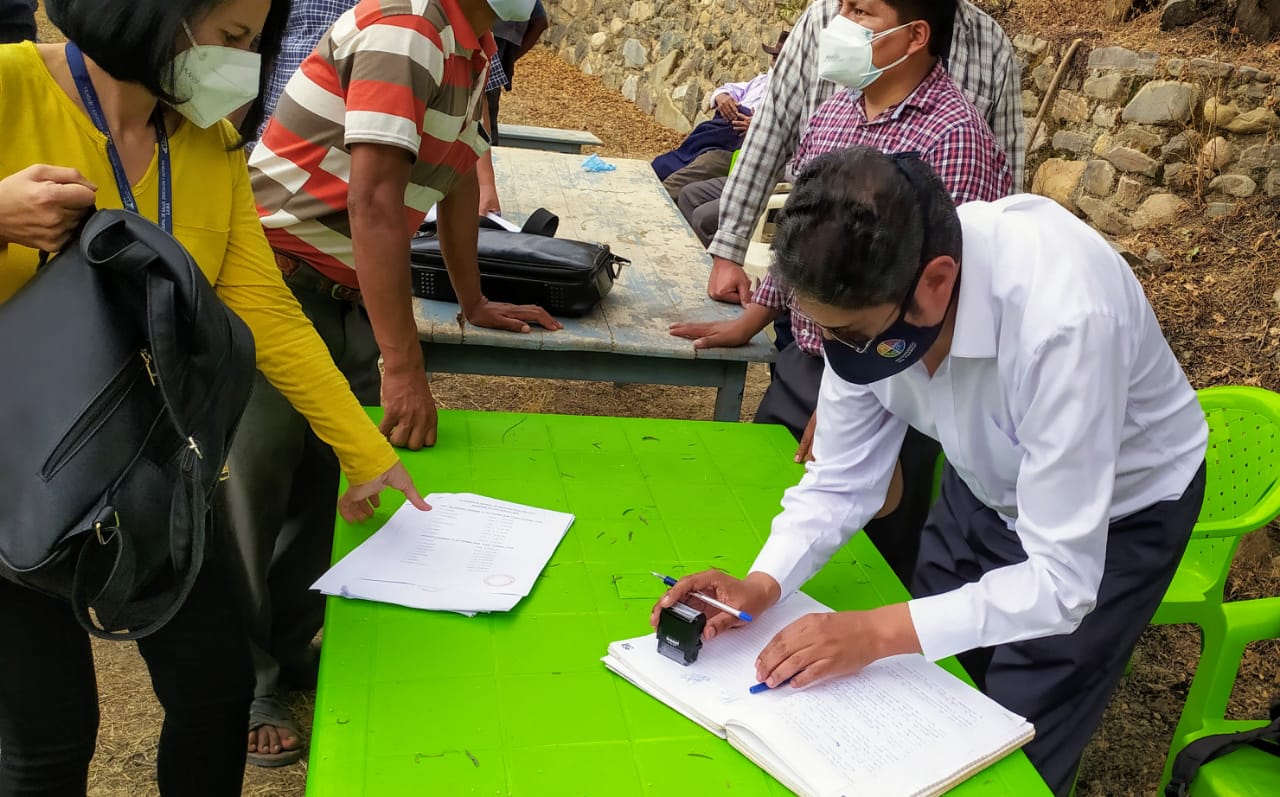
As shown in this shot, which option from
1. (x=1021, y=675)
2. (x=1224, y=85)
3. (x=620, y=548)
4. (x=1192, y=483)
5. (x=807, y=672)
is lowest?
(x=1021, y=675)

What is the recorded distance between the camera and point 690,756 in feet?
4.02

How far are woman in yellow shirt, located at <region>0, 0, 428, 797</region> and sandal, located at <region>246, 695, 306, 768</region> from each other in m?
0.68

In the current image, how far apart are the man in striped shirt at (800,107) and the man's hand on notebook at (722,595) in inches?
58.8

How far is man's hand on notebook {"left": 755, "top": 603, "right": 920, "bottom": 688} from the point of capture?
1.32 metres

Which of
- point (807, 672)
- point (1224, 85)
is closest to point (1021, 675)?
point (807, 672)

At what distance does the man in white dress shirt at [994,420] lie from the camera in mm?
1273

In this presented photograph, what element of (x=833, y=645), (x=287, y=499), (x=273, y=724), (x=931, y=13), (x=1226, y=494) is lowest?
(x=273, y=724)

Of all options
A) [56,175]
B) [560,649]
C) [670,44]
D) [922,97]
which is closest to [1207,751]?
[560,649]

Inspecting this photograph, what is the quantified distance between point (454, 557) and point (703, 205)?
11.2 feet

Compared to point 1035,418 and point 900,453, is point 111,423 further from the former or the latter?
point 900,453

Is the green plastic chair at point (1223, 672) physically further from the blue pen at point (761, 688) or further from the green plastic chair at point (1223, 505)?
the blue pen at point (761, 688)

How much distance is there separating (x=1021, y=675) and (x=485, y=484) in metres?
1.01

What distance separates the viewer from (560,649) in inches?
54.5

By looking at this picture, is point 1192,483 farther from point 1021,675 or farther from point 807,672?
point 807,672
